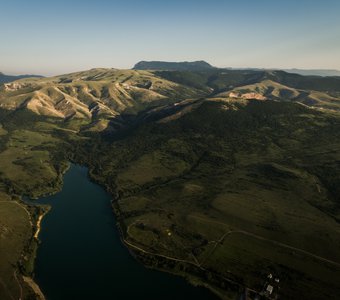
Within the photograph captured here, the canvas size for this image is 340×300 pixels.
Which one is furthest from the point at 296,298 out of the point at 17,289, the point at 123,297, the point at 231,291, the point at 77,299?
the point at 17,289

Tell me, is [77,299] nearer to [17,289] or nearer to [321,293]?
[17,289]

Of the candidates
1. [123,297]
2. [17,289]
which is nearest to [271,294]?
[123,297]

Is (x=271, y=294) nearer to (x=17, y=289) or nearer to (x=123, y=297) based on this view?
(x=123, y=297)

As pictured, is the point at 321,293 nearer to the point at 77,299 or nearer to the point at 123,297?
the point at 123,297

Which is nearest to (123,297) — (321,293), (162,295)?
(162,295)

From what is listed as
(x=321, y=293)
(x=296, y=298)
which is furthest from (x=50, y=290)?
(x=321, y=293)

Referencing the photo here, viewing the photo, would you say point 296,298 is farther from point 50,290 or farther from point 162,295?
point 50,290
